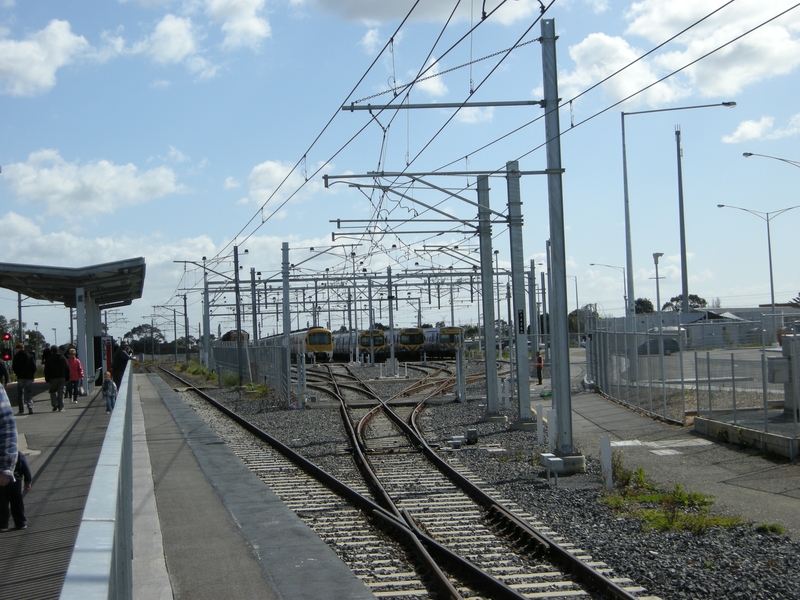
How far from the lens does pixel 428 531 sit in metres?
8.97

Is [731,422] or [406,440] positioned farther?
[406,440]

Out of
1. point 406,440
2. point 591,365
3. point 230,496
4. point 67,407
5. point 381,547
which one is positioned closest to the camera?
point 381,547

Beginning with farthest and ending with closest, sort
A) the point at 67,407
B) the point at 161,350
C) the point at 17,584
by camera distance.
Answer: the point at 161,350, the point at 67,407, the point at 17,584

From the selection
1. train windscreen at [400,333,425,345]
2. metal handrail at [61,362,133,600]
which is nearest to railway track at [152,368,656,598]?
metal handrail at [61,362,133,600]

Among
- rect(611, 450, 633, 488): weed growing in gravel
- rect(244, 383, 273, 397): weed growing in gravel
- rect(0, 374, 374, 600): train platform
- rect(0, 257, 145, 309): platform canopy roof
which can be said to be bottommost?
rect(611, 450, 633, 488): weed growing in gravel

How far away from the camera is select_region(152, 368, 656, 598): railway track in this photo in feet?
22.5

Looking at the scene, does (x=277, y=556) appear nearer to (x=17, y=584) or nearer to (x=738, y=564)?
(x=17, y=584)

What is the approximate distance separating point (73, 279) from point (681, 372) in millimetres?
17858

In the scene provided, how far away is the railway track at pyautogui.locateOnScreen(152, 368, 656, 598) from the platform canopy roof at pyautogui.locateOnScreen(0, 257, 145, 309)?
11.5 metres

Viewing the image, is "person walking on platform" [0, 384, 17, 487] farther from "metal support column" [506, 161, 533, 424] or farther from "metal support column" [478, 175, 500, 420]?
"metal support column" [478, 175, 500, 420]

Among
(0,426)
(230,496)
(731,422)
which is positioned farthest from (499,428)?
(0,426)

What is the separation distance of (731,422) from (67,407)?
15921 millimetres

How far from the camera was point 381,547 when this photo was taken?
8.30 m

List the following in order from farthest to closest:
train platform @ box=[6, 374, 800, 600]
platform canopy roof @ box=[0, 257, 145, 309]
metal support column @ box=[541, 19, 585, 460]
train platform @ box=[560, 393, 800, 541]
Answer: platform canopy roof @ box=[0, 257, 145, 309] < metal support column @ box=[541, 19, 585, 460] < train platform @ box=[560, 393, 800, 541] < train platform @ box=[6, 374, 800, 600]
